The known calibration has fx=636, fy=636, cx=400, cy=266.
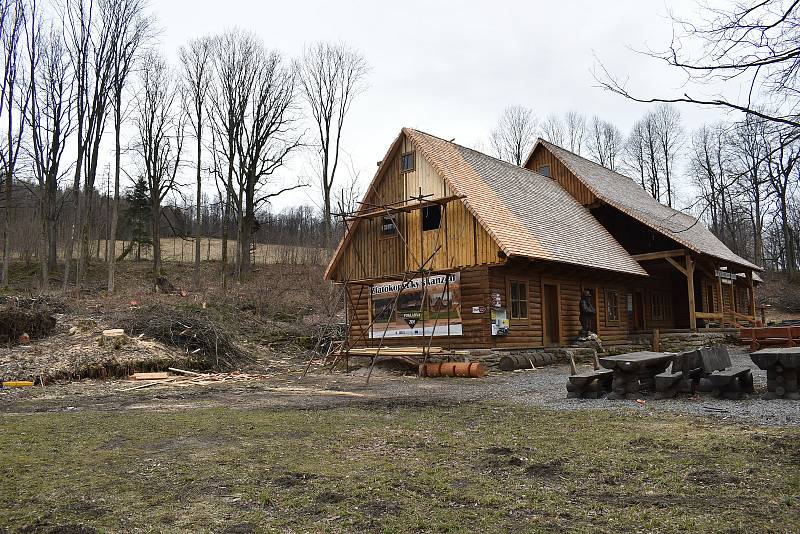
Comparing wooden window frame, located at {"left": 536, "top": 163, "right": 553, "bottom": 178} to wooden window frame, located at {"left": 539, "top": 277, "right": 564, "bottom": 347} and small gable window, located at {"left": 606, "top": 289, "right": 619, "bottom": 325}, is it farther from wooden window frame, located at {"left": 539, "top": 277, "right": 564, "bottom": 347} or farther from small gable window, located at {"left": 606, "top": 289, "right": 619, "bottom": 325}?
wooden window frame, located at {"left": 539, "top": 277, "right": 564, "bottom": 347}

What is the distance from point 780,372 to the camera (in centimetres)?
1012

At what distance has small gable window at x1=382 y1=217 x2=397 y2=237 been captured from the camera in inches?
858

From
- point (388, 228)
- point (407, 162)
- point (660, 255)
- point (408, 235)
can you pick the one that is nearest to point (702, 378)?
point (408, 235)

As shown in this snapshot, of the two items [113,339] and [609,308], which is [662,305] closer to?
[609,308]

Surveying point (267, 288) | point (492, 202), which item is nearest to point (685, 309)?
point (492, 202)

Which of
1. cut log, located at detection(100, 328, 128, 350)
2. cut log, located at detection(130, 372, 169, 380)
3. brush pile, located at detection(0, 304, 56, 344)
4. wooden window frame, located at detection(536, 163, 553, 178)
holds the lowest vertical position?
cut log, located at detection(130, 372, 169, 380)

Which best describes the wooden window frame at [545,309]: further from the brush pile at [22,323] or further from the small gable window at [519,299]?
the brush pile at [22,323]

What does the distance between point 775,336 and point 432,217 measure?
35.2 feet

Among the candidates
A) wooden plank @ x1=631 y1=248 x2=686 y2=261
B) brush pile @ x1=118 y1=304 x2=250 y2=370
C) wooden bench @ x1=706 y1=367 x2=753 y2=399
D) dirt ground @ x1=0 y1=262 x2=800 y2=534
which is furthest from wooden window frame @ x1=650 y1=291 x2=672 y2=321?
wooden bench @ x1=706 y1=367 x2=753 y2=399

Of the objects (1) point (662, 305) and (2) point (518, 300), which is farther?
(1) point (662, 305)

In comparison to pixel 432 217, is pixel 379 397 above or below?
below

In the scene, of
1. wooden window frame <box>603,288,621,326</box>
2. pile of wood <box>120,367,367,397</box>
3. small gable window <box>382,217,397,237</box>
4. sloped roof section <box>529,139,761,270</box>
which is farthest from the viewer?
sloped roof section <box>529,139,761,270</box>

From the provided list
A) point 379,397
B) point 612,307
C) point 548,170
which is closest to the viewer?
point 379,397

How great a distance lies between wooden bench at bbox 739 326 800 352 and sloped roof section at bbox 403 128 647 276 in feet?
16.8
